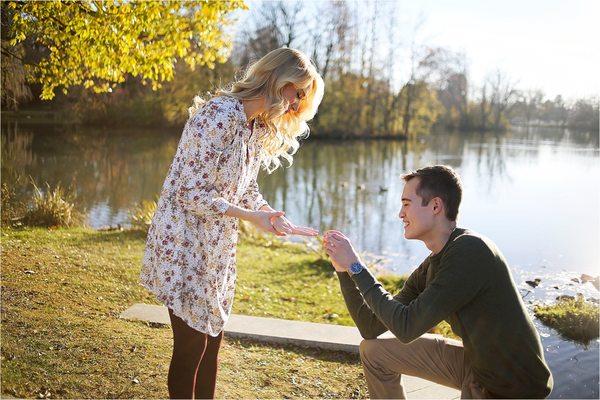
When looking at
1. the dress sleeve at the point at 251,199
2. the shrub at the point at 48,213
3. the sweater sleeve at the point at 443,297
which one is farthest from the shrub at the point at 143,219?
the sweater sleeve at the point at 443,297

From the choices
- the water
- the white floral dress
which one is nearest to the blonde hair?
the white floral dress

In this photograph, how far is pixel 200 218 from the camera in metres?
2.65

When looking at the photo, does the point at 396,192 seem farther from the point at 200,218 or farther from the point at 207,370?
the point at 200,218

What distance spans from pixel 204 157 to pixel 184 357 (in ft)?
3.07

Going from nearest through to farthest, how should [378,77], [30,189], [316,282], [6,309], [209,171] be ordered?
[209,171] < [6,309] < [316,282] < [30,189] < [378,77]

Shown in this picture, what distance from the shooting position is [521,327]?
2.24 meters

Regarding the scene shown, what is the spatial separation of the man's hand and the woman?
0.74 feet

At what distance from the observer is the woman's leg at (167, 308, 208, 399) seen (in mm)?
2645

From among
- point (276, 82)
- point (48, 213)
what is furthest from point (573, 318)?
point (48, 213)

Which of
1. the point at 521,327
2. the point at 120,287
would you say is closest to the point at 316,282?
the point at 120,287

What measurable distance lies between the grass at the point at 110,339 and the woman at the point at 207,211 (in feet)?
3.07

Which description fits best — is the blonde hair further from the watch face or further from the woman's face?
the watch face

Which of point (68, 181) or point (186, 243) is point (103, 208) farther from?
point (186, 243)

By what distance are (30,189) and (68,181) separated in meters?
3.50
